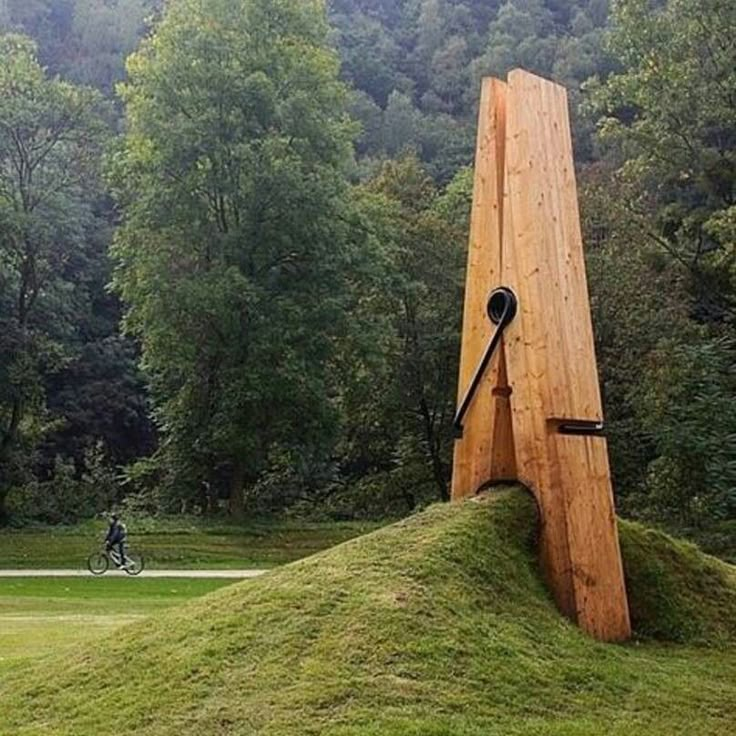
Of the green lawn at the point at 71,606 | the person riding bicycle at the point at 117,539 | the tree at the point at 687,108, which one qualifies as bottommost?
the green lawn at the point at 71,606

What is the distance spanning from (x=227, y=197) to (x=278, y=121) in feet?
6.67

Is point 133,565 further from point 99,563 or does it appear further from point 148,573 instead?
point 99,563

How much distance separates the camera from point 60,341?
30.5m

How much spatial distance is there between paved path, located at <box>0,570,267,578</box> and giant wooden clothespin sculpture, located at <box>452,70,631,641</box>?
10.9 m

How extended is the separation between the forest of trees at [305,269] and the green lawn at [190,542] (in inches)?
75.9

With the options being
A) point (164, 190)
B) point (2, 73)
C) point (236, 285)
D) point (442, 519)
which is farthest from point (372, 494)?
point (442, 519)

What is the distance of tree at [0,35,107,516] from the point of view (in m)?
25.1

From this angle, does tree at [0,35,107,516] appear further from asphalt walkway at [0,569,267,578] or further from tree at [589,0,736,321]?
tree at [589,0,736,321]

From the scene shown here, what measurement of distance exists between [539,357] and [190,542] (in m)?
15.9

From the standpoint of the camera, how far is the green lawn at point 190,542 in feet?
66.1

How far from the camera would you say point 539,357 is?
6.37 m

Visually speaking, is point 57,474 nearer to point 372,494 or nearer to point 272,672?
point 372,494

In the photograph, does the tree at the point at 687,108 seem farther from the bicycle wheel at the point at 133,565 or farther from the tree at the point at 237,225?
the bicycle wheel at the point at 133,565

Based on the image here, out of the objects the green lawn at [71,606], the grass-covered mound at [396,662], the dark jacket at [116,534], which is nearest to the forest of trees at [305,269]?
the dark jacket at [116,534]
